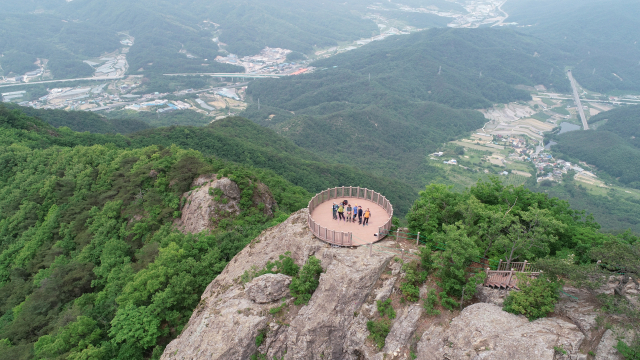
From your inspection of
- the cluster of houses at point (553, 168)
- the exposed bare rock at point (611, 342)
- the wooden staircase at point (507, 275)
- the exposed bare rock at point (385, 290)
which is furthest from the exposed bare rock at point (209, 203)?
the cluster of houses at point (553, 168)

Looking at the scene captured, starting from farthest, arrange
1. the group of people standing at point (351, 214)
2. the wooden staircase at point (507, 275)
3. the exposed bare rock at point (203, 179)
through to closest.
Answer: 1. the exposed bare rock at point (203, 179)
2. the group of people standing at point (351, 214)
3. the wooden staircase at point (507, 275)

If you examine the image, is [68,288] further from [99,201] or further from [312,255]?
[312,255]

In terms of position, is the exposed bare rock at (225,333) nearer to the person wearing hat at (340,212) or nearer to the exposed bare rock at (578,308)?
the person wearing hat at (340,212)

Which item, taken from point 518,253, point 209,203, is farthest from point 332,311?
point 209,203

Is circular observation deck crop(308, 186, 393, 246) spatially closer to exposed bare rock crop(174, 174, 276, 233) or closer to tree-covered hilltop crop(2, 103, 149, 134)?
exposed bare rock crop(174, 174, 276, 233)

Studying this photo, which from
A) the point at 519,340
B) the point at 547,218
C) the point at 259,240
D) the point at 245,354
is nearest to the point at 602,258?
the point at 547,218

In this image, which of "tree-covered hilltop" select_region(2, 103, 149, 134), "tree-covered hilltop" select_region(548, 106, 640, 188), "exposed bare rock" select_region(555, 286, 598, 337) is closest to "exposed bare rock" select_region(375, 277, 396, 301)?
"exposed bare rock" select_region(555, 286, 598, 337)

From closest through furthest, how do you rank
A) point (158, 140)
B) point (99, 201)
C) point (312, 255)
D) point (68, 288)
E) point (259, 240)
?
point (312, 255), point (259, 240), point (68, 288), point (99, 201), point (158, 140)

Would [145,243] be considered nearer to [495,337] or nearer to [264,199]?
[264,199]
